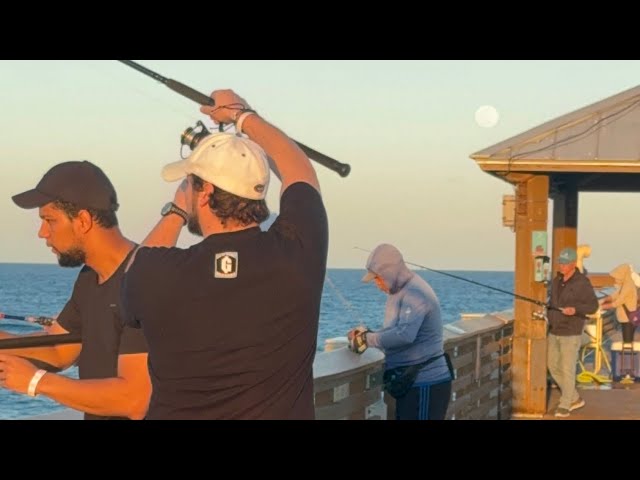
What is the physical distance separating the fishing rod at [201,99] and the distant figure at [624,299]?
10972 millimetres

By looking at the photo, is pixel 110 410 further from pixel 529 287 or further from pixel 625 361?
pixel 625 361

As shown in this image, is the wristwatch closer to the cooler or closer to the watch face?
the watch face

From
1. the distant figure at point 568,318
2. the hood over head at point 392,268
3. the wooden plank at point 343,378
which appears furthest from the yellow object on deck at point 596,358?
the wooden plank at point 343,378

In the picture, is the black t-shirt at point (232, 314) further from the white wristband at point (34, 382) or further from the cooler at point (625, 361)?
the cooler at point (625, 361)

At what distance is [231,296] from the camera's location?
2760mm

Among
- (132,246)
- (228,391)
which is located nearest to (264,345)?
(228,391)

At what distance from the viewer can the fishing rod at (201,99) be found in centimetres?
338

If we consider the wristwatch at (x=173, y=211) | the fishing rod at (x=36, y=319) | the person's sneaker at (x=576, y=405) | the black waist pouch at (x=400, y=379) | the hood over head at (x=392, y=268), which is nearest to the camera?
the wristwatch at (x=173, y=211)

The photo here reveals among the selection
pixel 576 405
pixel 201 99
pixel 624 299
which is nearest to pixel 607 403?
pixel 576 405

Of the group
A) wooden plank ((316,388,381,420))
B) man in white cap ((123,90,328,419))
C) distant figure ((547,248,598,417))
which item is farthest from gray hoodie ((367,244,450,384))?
distant figure ((547,248,598,417))

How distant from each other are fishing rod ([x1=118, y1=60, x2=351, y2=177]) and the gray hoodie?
9.43 ft

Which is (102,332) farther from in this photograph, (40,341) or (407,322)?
(407,322)

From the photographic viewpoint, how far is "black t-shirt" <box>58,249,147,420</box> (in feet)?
10.1
